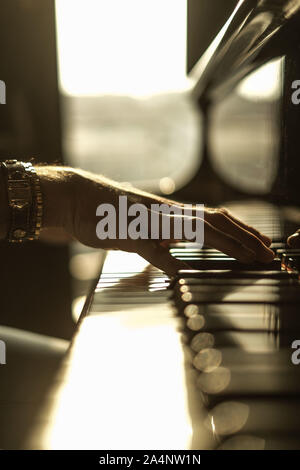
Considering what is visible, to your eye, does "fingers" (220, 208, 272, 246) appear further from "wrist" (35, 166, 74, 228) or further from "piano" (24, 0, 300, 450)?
"wrist" (35, 166, 74, 228)

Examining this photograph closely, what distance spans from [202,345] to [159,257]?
0.39 m

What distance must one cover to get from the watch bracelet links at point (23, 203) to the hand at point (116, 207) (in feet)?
0.06

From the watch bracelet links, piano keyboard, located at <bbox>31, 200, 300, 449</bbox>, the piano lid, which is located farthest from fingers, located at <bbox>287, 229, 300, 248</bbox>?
the watch bracelet links

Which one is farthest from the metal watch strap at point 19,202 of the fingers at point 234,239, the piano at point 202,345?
the fingers at point 234,239

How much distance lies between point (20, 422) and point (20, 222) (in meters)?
0.62

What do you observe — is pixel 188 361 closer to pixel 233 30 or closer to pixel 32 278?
pixel 233 30

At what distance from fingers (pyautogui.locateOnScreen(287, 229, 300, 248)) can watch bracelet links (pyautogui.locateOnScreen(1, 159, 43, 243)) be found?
1.69 ft

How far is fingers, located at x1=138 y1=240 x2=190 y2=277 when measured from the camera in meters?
0.96

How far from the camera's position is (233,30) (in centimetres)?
95

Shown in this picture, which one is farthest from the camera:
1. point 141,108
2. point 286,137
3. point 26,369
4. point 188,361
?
point 141,108

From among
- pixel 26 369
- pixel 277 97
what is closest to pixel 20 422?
pixel 26 369

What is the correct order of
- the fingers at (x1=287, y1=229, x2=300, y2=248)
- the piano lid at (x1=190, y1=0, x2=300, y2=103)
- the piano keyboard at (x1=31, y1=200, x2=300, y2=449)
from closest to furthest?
1. the piano keyboard at (x1=31, y1=200, x2=300, y2=449)
2. the piano lid at (x1=190, y1=0, x2=300, y2=103)
3. the fingers at (x1=287, y1=229, x2=300, y2=248)

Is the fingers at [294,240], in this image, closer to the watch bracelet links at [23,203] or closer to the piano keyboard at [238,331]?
the piano keyboard at [238,331]

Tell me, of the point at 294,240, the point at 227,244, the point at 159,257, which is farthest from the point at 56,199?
the point at 294,240
